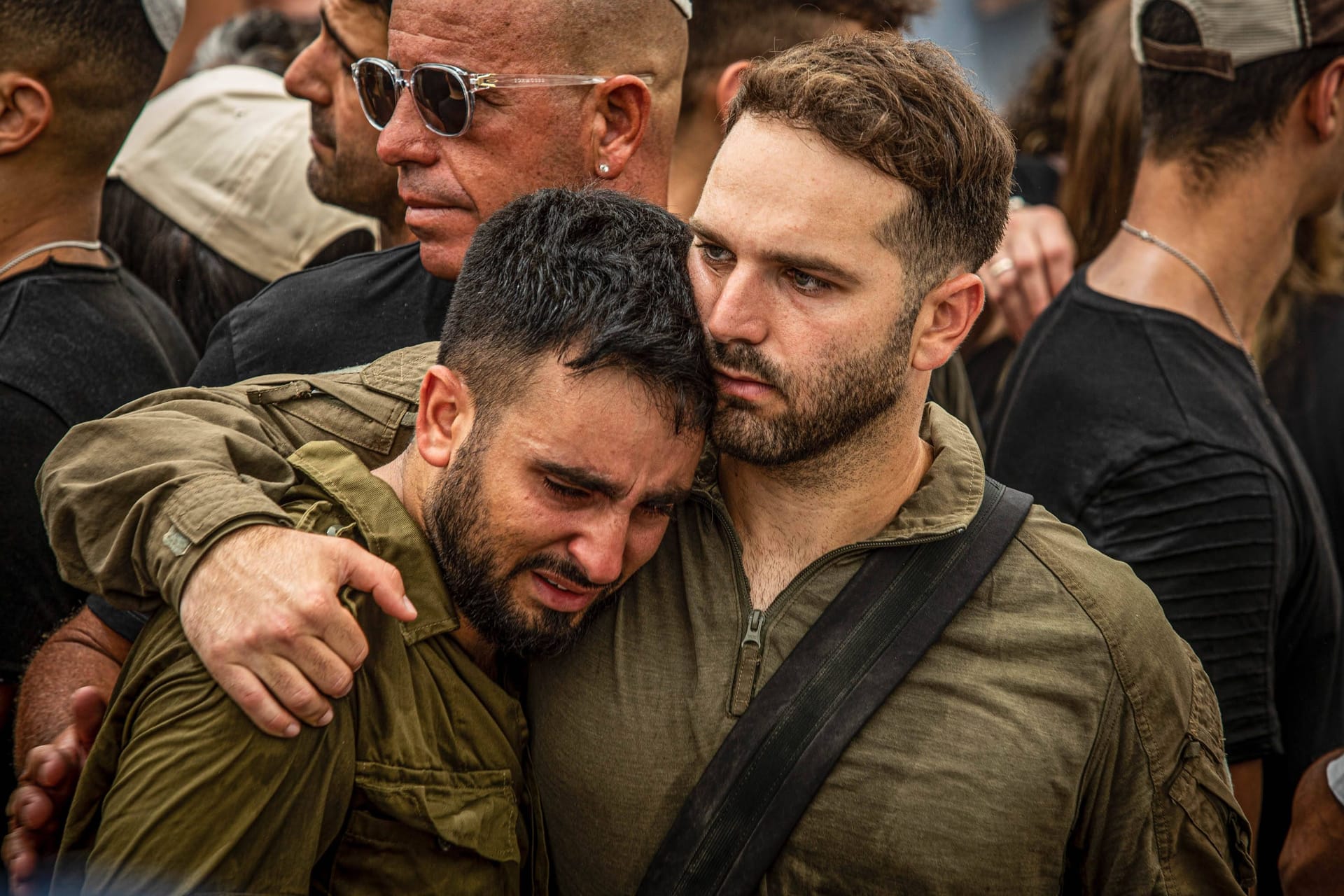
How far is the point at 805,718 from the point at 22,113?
8.12 ft

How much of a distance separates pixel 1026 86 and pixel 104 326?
12.3 ft

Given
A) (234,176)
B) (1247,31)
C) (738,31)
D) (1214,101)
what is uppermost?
(1247,31)

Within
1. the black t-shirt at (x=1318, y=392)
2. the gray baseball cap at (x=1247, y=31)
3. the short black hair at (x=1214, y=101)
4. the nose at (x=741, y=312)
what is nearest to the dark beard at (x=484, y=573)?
the nose at (x=741, y=312)

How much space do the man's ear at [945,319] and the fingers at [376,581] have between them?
103 centimetres

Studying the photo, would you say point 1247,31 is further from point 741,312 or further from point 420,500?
point 420,500

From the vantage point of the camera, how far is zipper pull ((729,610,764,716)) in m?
2.27

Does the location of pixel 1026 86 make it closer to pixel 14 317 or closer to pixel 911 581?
pixel 911 581

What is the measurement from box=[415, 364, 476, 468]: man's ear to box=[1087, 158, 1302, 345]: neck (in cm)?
196

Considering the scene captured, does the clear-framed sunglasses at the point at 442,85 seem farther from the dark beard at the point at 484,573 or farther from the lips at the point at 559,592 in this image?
the lips at the point at 559,592

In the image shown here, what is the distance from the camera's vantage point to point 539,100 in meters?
3.03

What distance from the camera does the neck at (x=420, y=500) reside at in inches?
92.4

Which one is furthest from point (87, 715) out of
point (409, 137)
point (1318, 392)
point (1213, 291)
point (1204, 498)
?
point (1318, 392)

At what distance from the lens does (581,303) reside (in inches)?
88.7

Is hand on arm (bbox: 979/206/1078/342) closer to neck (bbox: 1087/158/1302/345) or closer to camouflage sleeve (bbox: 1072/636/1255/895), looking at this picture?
neck (bbox: 1087/158/1302/345)
